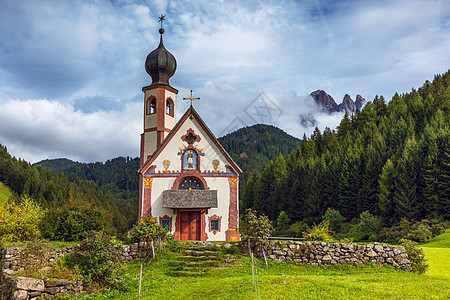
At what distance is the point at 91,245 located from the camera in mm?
18109

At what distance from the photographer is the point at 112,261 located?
17.9 metres

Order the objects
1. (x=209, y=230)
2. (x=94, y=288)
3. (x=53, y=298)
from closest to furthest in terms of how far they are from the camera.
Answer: (x=53, y=298) → (x=94, y=288) → (x=209, y=230)

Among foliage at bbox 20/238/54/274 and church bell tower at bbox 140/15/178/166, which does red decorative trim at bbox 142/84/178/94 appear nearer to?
church bell tower at bbox 140/15/178/166

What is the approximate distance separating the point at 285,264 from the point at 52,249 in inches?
455

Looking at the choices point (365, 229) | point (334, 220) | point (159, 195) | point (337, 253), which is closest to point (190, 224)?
point (159, 195)

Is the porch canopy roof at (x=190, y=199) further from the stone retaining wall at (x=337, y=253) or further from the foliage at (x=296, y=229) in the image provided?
the foliage at (x=296, y=229)

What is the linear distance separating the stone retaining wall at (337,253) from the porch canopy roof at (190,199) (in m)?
8.86

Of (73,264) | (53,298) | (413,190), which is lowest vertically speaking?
(53,298)

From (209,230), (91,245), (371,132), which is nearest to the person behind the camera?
(91,245)

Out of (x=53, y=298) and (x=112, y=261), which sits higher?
(x=112, y=261)

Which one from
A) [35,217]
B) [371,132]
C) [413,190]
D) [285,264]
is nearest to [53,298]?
[35,217]

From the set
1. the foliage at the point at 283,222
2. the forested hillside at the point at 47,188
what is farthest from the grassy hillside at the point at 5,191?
the foliage at the point at 283,222

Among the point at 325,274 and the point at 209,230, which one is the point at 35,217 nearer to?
the point at 209,230

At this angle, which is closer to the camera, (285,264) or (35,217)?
(285,264)
